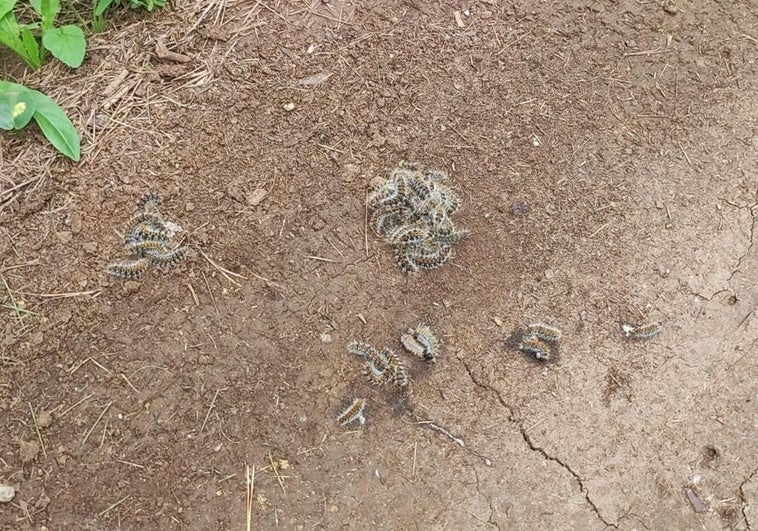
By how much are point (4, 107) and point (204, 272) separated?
4.48ft

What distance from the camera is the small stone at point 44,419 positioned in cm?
306

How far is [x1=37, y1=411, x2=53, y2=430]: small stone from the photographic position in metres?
3.06

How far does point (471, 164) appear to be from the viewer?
3529mm

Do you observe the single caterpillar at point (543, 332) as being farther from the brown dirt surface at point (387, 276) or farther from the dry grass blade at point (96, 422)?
the dry grass blade at point (96, 422)

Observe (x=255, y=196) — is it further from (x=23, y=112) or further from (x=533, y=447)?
(x=533, y=447)

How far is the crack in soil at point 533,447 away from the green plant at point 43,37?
2.74 m

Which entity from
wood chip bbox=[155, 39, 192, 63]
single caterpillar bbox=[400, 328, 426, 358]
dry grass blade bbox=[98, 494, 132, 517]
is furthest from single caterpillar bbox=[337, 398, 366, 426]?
wood chip bbox=[155, 39, 192, 63]

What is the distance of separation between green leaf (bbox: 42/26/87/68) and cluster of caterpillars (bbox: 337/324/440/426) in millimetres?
2205

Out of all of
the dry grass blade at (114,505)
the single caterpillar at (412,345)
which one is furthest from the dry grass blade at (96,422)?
the single caterpillar at (412,345)

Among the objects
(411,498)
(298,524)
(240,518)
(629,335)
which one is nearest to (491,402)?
(411,498)

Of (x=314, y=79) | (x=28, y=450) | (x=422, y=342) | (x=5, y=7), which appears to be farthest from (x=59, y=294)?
(x=422, y=342)

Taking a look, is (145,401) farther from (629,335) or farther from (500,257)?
(629,335)

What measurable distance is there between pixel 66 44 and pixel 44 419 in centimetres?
203

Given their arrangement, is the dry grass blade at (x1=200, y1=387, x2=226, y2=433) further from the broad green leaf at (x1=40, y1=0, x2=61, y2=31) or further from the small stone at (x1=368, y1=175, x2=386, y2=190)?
the broad green leaf at (x1=40, y1=0, x2=61, y2=31)
